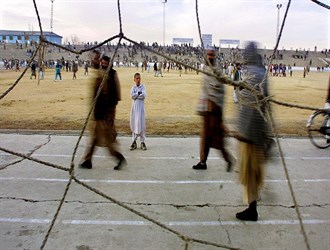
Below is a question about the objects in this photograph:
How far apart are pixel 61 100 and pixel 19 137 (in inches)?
312

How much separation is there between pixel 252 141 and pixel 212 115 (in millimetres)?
1606

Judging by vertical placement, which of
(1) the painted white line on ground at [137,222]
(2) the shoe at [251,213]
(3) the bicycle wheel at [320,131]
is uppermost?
(3) the bicycle wheel at [320,131]

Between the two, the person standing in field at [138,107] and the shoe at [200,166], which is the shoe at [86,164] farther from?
the shoe at [200,166]

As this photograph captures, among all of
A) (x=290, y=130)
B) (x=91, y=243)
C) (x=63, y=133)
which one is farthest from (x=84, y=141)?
(x=290, y=130)

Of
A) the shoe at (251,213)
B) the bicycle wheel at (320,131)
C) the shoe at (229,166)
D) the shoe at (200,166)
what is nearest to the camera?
the shoe at (251,213)

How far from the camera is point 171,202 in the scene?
439cm

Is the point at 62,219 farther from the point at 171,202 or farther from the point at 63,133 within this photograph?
the point at 63,133

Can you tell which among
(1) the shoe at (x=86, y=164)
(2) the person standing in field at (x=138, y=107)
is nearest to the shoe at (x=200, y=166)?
(2) the person standing in field at (x=138, y=107)

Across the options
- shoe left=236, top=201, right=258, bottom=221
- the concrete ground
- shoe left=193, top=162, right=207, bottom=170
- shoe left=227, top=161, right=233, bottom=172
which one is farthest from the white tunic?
shoe left=236, top=201, right=258, bottom=221

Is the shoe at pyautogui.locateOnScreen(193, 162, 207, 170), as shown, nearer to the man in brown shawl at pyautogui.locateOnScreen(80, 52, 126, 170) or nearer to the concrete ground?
the concrete ground

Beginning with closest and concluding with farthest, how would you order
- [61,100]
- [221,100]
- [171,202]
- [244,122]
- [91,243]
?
[91,243], [244,122], [171,202], [221,100], [61,100]

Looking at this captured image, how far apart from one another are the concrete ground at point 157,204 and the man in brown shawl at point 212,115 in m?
0.41

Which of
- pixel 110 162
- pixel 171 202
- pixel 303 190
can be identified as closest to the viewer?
pixel 171 202

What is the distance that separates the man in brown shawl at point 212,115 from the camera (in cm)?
524
